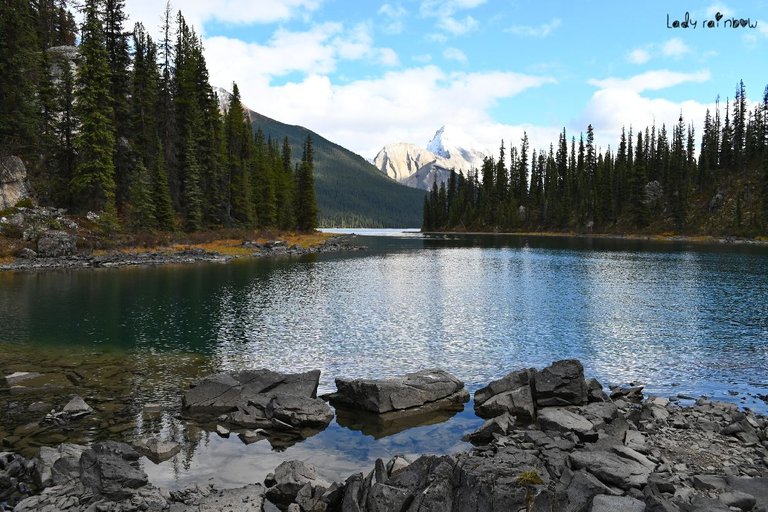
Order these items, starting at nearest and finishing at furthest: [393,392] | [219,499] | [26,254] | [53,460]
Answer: [219,499] < [53,460] < [393,392] < [26,254]

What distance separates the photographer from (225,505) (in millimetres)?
12797

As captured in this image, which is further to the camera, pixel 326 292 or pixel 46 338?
pixel 326 292

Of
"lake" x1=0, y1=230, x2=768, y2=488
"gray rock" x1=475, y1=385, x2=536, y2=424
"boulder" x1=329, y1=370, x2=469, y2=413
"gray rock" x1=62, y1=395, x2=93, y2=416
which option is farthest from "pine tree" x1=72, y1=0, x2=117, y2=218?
"gray rock" x1=475, y1=385, x2=536, y2=424

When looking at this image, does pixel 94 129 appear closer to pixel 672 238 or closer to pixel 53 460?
pixel 53 460

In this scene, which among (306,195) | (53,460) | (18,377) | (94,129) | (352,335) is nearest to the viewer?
(53,460)

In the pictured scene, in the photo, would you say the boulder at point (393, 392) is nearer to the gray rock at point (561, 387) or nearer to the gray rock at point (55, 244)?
the gray rock at point (561, 387)

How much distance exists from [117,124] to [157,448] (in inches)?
3447

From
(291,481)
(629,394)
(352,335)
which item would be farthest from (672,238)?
(291,481)

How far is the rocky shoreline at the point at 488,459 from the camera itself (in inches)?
468

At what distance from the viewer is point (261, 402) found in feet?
67.5

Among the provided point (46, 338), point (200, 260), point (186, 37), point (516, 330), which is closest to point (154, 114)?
point (186, 37)

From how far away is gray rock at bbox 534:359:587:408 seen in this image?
21.2 metres

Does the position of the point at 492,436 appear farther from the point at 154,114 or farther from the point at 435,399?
the point at 154,114

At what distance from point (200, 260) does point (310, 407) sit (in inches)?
2636
